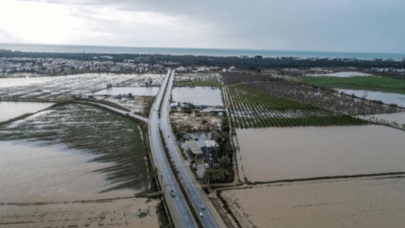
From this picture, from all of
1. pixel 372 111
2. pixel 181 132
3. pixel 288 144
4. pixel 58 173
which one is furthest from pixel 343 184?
pixel 372 111

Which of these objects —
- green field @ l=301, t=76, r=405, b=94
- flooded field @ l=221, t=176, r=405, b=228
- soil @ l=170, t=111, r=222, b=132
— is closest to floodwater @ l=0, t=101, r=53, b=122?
soil @ l=170, t=111, r=222, b=132

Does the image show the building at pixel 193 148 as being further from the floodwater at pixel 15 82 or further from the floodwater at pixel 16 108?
the floodwater at pixel 15 82

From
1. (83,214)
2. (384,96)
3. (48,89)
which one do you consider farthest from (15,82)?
(384,96)

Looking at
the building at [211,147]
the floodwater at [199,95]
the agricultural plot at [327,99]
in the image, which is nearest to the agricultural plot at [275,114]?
the floodwater at [199,95]

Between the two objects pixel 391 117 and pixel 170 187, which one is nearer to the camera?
pixel 170 187

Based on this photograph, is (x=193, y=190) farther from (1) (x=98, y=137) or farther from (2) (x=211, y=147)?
(1) (x=98, y=137)

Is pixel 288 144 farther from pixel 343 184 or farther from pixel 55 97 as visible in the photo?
pixel 55 97

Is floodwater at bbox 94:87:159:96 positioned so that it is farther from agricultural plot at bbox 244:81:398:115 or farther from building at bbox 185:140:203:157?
building at bbox 185:140:203:157
